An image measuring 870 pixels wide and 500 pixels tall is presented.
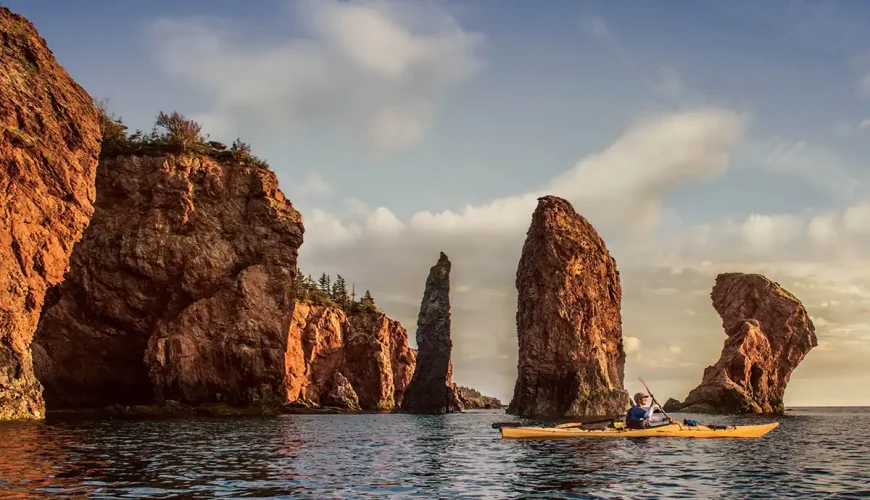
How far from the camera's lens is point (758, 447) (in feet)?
113

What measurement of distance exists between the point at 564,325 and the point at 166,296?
43.0 metres

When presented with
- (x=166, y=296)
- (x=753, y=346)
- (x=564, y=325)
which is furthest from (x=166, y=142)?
(x=753, y=346)

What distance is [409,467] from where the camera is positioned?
85.0 feet

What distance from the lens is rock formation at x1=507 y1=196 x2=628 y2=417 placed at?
78.8 m

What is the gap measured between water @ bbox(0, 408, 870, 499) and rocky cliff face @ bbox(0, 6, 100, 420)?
22.7ft

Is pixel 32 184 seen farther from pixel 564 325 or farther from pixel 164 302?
pixel 564 325

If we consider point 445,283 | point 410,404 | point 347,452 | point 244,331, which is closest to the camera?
point 347,452

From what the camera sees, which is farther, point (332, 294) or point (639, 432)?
point (332, 294)

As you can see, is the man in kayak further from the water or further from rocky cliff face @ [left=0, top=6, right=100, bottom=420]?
rocky cliff face @ [left=0, top=6, right=100, bottom=420]

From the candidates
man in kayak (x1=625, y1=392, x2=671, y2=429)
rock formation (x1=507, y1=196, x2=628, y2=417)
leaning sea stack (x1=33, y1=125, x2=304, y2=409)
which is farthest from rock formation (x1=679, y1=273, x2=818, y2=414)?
man in kayak (x1=625, y1=392, x2=671, y2=429)

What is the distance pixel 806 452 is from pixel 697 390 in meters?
68.4

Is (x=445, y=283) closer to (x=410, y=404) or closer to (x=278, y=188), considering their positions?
(x=410, y=404)

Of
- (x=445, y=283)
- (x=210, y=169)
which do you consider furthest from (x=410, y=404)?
(x=210, y=169)

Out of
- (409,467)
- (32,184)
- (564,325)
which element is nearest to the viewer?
(409,467)
